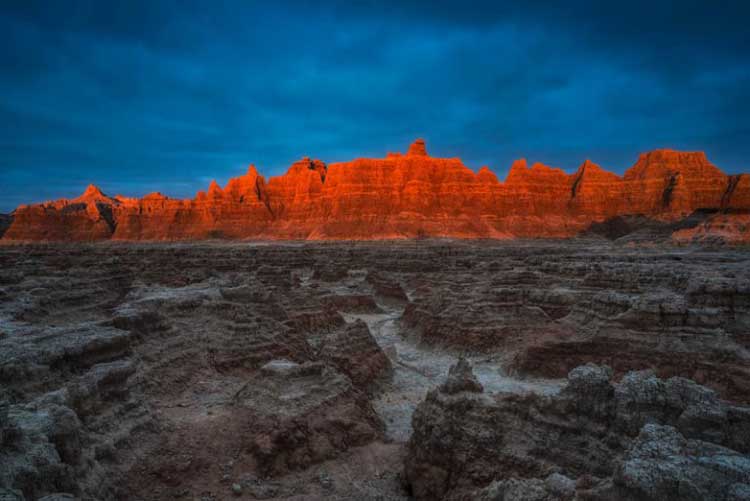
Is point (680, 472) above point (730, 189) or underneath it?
underneath

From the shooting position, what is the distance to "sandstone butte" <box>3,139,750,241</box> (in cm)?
11450

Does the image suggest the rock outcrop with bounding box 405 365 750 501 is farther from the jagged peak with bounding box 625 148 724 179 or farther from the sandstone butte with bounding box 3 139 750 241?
the jagged peak with bounding box 625 148 724 179

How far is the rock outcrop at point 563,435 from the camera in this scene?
19.6ft

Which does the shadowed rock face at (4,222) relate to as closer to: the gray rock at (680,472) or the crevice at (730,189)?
the gray rock at (680,472)

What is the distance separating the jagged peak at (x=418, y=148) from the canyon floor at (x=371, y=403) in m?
117

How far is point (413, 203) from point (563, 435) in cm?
11056

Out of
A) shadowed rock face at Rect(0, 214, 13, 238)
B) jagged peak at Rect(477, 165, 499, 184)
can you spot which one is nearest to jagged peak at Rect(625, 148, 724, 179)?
jagged peak at Rect(477, 165, 499, 184)

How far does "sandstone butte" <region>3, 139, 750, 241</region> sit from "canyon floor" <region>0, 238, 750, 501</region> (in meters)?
93.1

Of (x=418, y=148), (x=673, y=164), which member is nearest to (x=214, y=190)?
(x=418, y=148)

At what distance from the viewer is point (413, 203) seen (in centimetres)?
11719

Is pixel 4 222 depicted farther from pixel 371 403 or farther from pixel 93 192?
pixel 371 403

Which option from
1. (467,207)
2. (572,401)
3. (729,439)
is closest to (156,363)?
(572,401)

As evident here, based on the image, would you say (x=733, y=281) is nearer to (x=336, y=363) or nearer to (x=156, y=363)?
(x=336, y=363)

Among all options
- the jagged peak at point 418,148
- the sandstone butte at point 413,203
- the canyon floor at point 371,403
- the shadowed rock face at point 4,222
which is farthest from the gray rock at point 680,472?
the shadowed rock face at point 4,222
